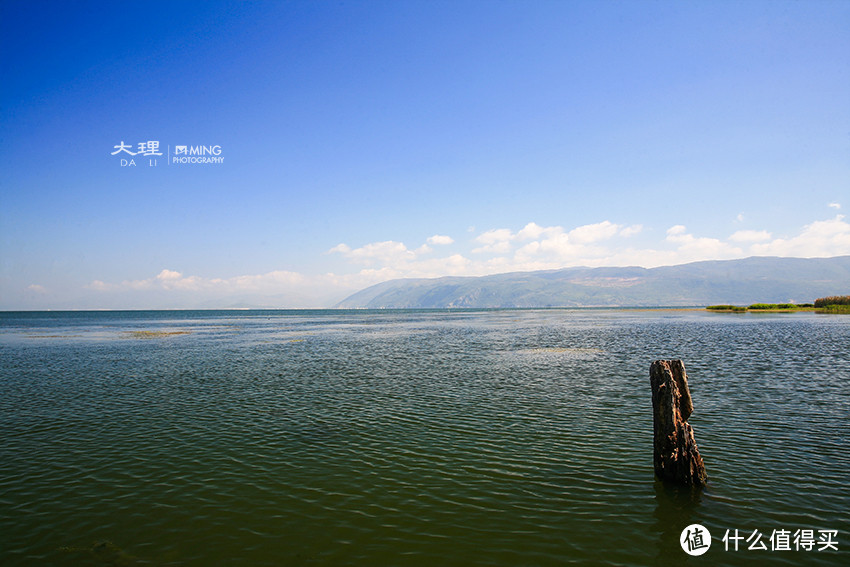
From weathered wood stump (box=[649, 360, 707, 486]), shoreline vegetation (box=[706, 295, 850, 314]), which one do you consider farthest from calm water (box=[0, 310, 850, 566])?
shoreline vegetation (box=[706, 295, 850, 314])

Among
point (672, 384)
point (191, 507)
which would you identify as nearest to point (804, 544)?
point (672, 384)

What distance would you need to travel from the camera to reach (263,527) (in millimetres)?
12398

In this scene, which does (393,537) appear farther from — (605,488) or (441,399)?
(441,399)

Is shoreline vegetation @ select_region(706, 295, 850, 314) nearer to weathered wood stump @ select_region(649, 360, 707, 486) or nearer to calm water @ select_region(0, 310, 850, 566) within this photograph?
calm water @ select_region(0, 310, 850, 566)

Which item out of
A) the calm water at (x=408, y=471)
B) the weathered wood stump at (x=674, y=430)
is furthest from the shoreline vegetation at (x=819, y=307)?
the weathered wood stump at (x=674, y=430)

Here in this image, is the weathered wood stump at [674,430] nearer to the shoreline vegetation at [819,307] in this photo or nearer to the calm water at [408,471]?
the calm water at [408,471]

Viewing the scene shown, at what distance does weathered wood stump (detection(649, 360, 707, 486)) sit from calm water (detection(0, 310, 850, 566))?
28.5 inches

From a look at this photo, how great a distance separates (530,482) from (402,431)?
781 cm

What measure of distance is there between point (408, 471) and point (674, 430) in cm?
952

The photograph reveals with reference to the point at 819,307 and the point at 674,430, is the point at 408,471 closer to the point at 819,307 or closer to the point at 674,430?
the point at 674,430

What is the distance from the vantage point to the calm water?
1140 centimetres

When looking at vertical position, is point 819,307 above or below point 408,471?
below

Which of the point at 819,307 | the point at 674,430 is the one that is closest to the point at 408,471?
the point at 674,430

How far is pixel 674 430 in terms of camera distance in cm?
1503
